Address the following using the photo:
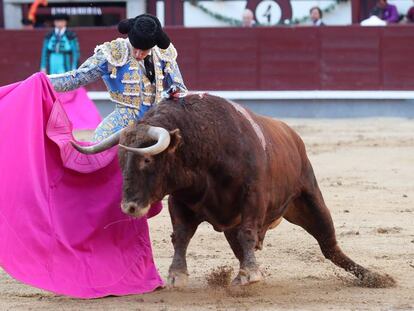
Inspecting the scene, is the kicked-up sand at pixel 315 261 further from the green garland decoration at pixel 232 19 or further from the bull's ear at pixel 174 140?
the green garland decoration at pixel 232 19

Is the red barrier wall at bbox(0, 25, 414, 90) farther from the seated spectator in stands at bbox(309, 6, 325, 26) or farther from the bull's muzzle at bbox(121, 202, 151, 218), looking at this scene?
the bull's muzzle at bbox(121, 202, 151, 218)

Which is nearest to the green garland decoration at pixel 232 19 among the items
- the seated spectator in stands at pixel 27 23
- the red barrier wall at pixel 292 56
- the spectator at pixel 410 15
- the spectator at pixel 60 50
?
the red barrier wall at pixel 292 56

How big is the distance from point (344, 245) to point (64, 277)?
183cm

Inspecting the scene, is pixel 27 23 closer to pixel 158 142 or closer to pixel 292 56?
pixel 292 56

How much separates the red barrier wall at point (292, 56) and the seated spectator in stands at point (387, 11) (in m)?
0.40

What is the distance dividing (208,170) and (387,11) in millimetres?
9138

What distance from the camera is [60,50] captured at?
40.6 ft

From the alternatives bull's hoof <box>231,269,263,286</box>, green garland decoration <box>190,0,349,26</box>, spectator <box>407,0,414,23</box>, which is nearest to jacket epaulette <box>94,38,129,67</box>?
bull's hoof <box>231,269,263,286</box>

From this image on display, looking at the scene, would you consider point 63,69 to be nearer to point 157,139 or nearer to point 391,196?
point 391,196

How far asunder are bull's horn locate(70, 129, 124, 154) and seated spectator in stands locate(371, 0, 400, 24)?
9.11 meters

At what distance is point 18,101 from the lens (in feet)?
14.6

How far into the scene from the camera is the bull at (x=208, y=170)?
3910 millimetres

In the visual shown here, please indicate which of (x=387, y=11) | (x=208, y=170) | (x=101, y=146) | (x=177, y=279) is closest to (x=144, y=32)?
(x=101, y=146)

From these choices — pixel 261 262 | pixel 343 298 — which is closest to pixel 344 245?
pixel 261 262
